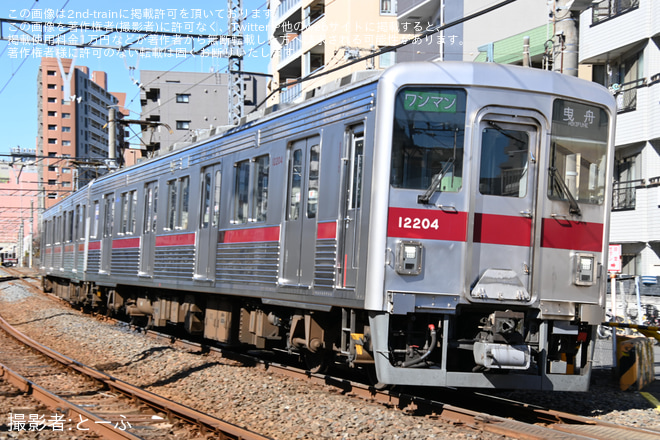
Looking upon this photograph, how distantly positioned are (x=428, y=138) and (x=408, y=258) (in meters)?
1.14

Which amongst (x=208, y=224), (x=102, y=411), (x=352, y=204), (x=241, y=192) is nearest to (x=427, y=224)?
(x=352, y=204)

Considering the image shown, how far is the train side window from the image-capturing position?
27.3 ft

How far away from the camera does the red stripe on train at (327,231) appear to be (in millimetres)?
7816

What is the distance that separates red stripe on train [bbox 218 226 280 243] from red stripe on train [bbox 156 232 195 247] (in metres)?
1.30

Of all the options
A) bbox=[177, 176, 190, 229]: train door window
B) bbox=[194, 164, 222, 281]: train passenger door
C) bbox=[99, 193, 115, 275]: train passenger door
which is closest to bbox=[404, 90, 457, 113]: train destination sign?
bbox=[194, 164, 222, 281]: train passenger door

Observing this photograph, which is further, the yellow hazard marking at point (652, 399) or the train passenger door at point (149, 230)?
the train passenger door at point (149, 230)

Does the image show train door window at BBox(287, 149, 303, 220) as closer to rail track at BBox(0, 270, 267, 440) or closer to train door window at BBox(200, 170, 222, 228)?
train door window at BBox(200, 170, 222, 228)

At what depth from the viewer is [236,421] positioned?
723 centimetres

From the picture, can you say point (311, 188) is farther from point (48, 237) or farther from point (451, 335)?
point (48, 237)

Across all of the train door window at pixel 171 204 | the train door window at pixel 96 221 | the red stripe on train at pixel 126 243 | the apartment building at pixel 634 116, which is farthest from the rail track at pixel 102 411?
the apartment building at pixel 634 116

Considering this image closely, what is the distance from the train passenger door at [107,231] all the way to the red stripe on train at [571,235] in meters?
11.6

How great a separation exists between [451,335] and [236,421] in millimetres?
2179

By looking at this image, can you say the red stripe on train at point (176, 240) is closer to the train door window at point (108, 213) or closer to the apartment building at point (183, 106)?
the train door window at point (108, 213)

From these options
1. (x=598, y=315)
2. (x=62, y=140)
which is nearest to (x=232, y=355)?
(x=598, y=315)
